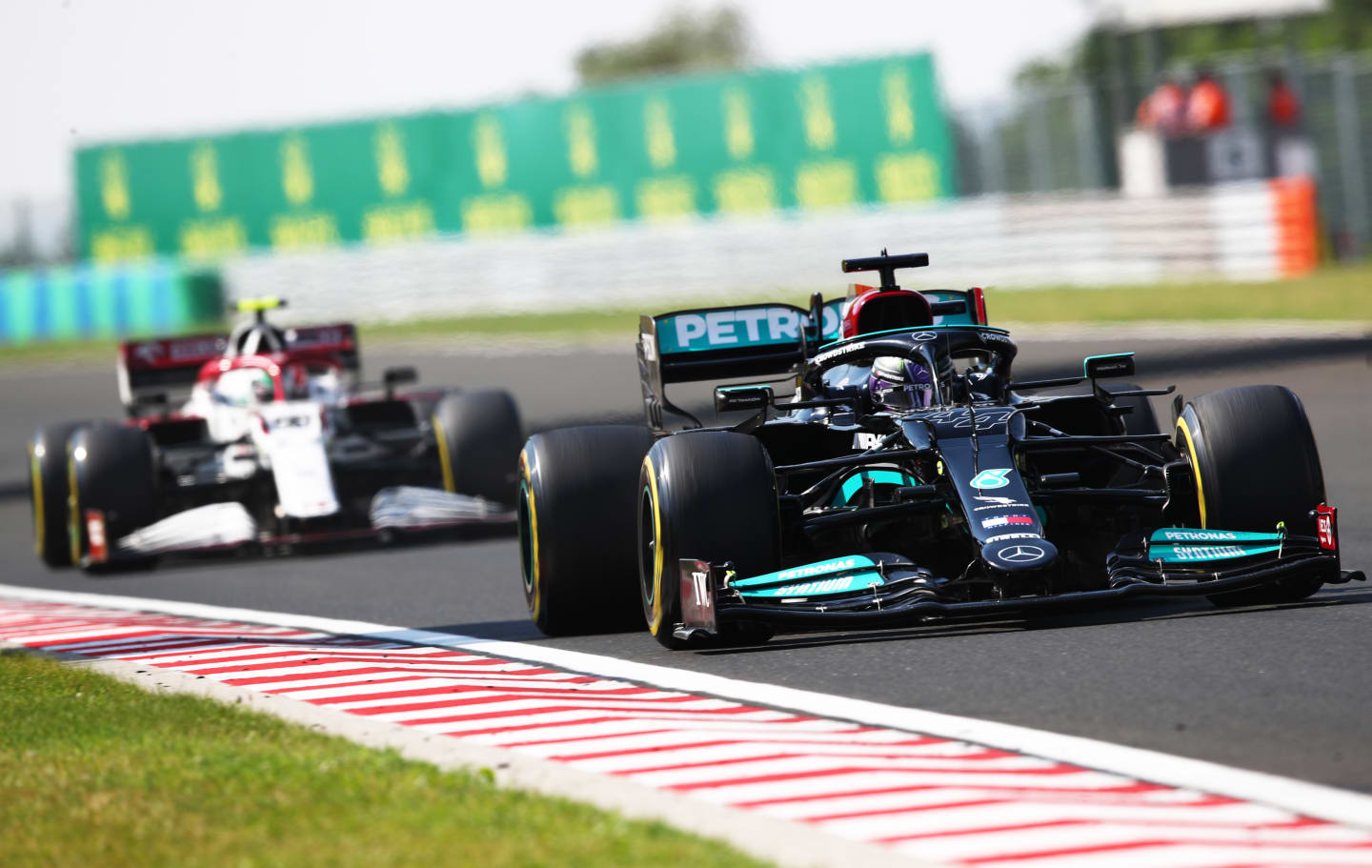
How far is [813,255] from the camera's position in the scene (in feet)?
106

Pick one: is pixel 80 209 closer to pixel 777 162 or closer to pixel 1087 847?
pixel 777 162

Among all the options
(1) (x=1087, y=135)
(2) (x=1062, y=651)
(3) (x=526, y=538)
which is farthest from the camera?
(1) (x=1087, y=135)

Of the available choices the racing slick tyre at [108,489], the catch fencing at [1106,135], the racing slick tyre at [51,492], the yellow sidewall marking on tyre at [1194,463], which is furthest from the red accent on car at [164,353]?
the catch fencing at [1106,135]

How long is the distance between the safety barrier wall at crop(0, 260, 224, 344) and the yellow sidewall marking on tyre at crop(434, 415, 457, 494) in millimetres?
22550

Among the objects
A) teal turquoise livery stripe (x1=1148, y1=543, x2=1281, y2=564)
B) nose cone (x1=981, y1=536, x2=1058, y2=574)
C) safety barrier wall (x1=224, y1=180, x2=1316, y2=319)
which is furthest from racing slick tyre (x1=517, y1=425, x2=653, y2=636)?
safety barrier wall (x1=224, y1=180, x2=1316, y2=319)

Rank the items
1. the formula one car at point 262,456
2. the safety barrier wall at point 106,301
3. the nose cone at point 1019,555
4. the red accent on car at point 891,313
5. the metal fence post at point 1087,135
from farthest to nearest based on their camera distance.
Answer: the safety barrier wall at point 106,301
the metal fence post at point 1087,135
the formula one car at point 262,456
the red accent on car at point 891,313
the nose cone at point 1019,555

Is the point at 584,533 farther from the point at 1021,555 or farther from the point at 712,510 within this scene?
the point at 1021,555

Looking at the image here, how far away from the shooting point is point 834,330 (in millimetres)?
10273

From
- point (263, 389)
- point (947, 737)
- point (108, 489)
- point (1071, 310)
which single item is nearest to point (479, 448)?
point (263, 389)

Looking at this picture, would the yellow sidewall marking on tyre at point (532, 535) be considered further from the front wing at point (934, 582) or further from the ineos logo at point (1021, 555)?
the ineos logo at point (1021, 555)

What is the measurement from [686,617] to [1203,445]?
6.66ft

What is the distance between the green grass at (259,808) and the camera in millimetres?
4777

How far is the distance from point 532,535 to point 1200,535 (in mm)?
2664

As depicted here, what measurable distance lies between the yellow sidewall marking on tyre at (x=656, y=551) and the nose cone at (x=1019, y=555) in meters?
1.16
